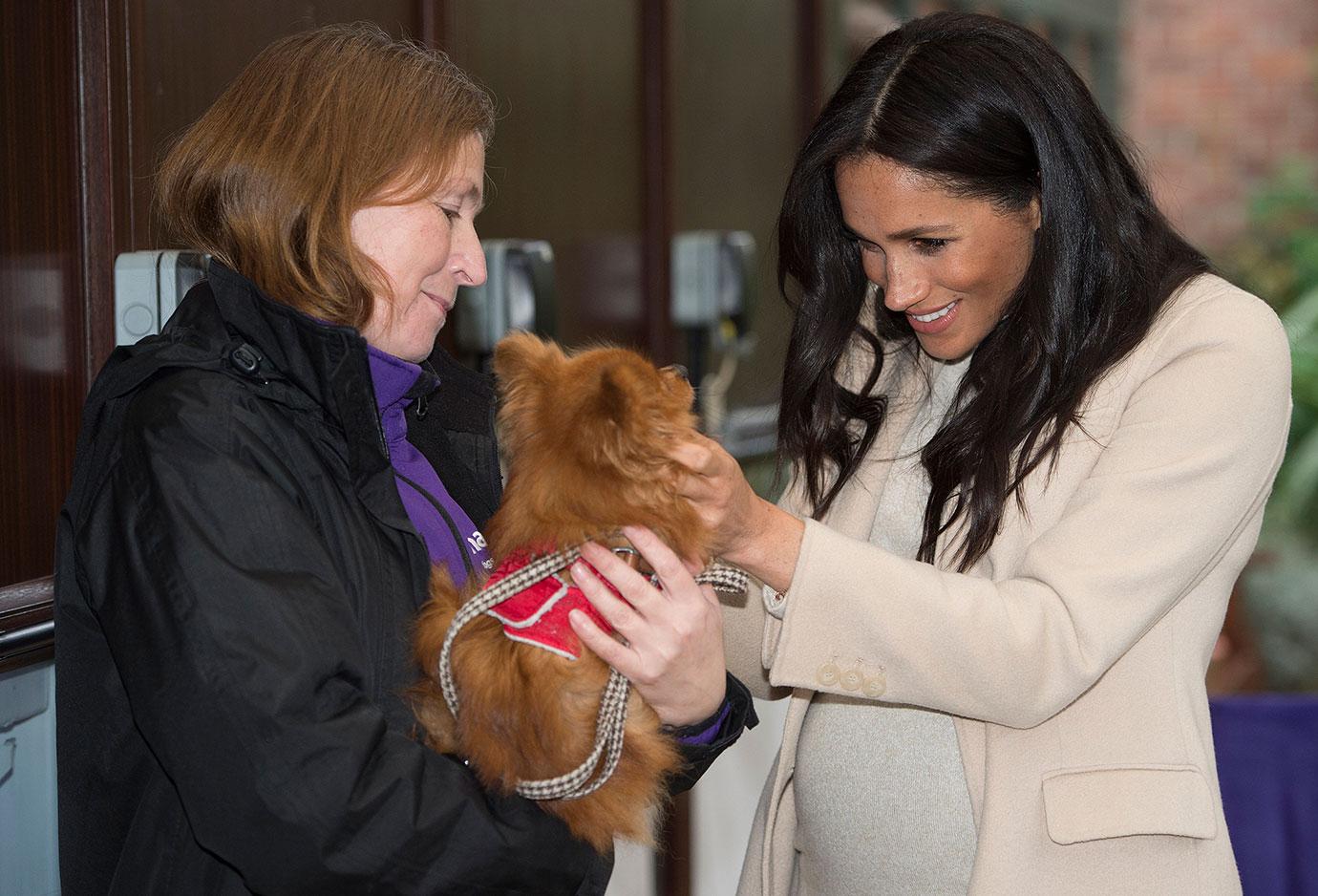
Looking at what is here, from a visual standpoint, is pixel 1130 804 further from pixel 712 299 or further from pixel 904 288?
pixel 712 299

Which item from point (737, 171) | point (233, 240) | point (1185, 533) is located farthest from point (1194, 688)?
point (737, 171)

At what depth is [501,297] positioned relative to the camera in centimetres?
278

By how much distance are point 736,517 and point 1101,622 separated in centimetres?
43

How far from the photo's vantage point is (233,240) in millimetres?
1396

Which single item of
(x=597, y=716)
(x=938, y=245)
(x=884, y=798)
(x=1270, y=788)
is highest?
(x=938, y=245)

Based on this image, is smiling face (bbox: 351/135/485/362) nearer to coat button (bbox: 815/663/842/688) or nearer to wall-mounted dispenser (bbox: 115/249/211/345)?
wall-mounted dispenser (bbox: 115/249/211/345)

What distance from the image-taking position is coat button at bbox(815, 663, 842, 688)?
4.99 ft

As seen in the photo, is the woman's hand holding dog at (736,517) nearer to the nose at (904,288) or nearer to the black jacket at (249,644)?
the black jacket at (249,644)

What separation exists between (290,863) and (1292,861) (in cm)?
249

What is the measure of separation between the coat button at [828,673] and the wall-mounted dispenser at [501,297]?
1433mm

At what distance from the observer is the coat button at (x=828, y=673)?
152cm

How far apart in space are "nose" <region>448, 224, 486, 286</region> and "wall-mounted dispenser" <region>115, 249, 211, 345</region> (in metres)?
0.43

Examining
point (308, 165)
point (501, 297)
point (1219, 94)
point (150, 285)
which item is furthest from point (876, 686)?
point (1219, 94)

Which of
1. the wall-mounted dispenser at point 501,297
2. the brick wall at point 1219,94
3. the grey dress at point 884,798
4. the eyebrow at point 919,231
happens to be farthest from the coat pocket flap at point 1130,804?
the brick wall at point 1219,94
